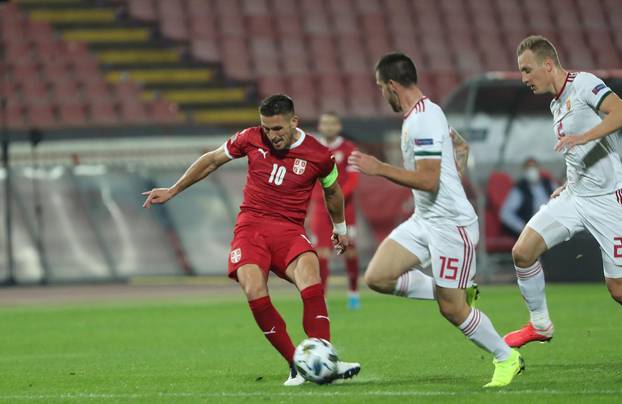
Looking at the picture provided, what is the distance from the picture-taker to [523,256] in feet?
27.8

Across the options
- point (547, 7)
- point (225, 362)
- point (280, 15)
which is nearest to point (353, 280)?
point (225, 362)

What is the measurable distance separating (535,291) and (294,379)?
7.01ft

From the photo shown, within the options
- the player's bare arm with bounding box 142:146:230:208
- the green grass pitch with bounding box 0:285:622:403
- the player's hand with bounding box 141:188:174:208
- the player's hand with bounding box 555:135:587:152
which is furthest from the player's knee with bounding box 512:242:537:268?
the player's hand with bounding box 141:188:174:208

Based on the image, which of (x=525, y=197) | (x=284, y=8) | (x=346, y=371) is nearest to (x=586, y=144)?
(x=346, y=371)

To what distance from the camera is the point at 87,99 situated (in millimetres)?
22484

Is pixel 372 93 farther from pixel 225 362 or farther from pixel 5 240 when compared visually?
pixel 225 362

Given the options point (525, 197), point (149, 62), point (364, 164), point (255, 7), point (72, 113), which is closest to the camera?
point (364, 164)

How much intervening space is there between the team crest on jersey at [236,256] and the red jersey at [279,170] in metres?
0.35

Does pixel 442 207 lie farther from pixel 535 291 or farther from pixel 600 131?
pixel 535 291

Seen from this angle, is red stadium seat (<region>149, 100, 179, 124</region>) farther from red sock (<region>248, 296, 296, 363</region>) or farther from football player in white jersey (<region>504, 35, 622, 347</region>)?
red sock (<region>248, 296, 296, 363</region>)

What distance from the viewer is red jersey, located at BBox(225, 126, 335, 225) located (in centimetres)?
797

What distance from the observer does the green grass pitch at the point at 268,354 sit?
711cm

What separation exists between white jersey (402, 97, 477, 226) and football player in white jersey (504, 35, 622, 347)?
95 centimetres

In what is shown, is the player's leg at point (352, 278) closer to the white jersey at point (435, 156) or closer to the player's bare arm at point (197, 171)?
the player's bare arm at point (197, 171)
